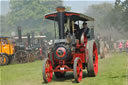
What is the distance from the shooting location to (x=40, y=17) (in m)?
59.2

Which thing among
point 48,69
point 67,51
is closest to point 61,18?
point 67,51

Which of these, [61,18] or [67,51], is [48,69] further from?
[61,18]

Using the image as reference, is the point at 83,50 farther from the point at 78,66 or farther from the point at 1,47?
the point at 1,47

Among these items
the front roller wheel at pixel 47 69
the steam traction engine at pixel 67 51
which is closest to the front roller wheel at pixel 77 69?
the steam traction engine at pixel 67 51

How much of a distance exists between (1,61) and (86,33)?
9.50m

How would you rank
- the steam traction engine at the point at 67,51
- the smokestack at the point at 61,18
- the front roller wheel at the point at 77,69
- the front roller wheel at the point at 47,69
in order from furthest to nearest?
the smokestack at the point at 61,18 → the steam traction engine at the point at 67,51 → the front roller wheel at the point at 47,69 → the front roller wheel at the point at 77,69

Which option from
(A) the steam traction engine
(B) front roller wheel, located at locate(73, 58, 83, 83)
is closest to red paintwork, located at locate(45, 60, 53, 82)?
(A) the steam traction engine

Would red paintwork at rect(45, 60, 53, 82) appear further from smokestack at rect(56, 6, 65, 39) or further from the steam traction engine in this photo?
smokestack at rect(56, 6, 65, 39)

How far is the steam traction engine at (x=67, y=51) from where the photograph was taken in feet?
28.7

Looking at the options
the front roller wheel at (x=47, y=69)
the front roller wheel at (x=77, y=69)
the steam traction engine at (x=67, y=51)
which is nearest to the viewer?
the front roller wheel at (x=77, y=69)

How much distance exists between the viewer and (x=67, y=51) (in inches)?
344

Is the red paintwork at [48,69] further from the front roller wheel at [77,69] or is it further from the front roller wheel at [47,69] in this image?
the front roller wheel at [77,69]

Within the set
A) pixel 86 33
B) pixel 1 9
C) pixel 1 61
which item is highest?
pixel 1 9

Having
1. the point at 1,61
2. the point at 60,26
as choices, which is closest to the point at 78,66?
the point at 60,26
